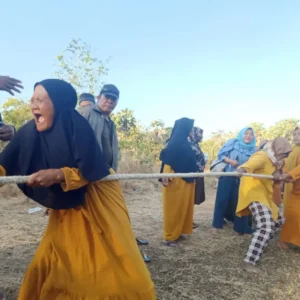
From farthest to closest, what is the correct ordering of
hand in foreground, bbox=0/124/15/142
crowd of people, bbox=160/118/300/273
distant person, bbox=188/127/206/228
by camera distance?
distant person, bbox=188/127/206/228, crowd of people, bbox=160/118/300/273, hand in foreground, bbox=0/124/15/142

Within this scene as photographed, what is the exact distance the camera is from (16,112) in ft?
41.1

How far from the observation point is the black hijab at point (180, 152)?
5156mm

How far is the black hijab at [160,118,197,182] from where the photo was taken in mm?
5156

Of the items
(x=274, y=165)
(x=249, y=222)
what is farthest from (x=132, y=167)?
(x=274, y=165)

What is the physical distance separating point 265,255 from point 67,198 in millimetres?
3404

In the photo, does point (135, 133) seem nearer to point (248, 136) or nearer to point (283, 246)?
point (248, 136)

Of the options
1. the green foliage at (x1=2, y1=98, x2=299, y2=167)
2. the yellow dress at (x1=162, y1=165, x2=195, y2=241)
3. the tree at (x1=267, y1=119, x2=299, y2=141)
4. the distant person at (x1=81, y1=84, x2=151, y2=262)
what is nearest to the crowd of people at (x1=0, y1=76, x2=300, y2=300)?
the distant person at (x1=81, y1=84, x2=151, y2=262)

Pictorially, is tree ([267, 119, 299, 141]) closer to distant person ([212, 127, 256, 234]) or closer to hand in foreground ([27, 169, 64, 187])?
distant person ([212, 127, 256, 234])

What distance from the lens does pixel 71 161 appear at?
2180 mm

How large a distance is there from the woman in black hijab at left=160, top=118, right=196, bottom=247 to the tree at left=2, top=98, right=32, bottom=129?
25.6 ft

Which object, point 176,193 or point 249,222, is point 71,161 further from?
point 249,222

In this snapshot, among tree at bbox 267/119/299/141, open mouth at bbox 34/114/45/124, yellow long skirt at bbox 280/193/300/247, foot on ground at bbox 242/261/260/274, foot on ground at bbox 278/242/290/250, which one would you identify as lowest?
foot on ground at bbox 242/261/260/274

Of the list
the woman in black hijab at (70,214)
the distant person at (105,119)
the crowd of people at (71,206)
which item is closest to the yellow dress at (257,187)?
the distant person at (105,119)

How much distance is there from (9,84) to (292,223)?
13.0 ft
